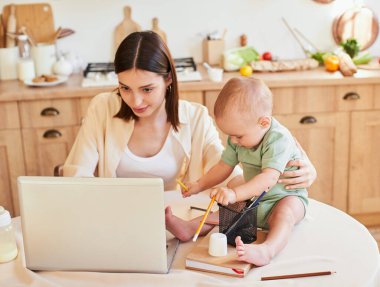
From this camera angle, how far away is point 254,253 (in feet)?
4.51

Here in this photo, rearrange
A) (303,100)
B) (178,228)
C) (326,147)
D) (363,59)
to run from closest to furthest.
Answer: (178,228)
(303,100)
(326,147)
(363,59)

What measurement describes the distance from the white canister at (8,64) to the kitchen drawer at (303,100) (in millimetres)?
1453

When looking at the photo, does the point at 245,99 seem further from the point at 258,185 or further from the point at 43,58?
the point at 43,58

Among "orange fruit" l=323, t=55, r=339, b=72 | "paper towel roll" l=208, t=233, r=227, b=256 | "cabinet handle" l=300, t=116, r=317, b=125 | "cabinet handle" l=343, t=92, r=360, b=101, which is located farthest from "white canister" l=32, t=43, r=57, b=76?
"paper towel roll" l=208, t=233, r=227, b=256

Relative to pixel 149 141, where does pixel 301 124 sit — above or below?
below

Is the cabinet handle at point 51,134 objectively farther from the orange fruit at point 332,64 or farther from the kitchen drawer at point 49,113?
the orange fruit at point 332,64

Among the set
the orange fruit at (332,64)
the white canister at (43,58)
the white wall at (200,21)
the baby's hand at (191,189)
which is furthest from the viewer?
the white wall at (200,21)

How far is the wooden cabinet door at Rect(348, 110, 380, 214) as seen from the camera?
324cm

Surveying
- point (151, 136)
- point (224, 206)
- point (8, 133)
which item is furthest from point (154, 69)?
point (8, 133)

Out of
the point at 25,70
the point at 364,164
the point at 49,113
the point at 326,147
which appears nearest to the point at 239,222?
the point at 49,113

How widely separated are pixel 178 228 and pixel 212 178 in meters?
0.24

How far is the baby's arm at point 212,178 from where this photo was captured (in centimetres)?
170

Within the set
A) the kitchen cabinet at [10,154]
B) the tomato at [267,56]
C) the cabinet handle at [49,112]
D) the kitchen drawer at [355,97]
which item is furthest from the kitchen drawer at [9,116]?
the kitchen drawer at [355,97]

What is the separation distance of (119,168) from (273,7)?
6.11 feet
